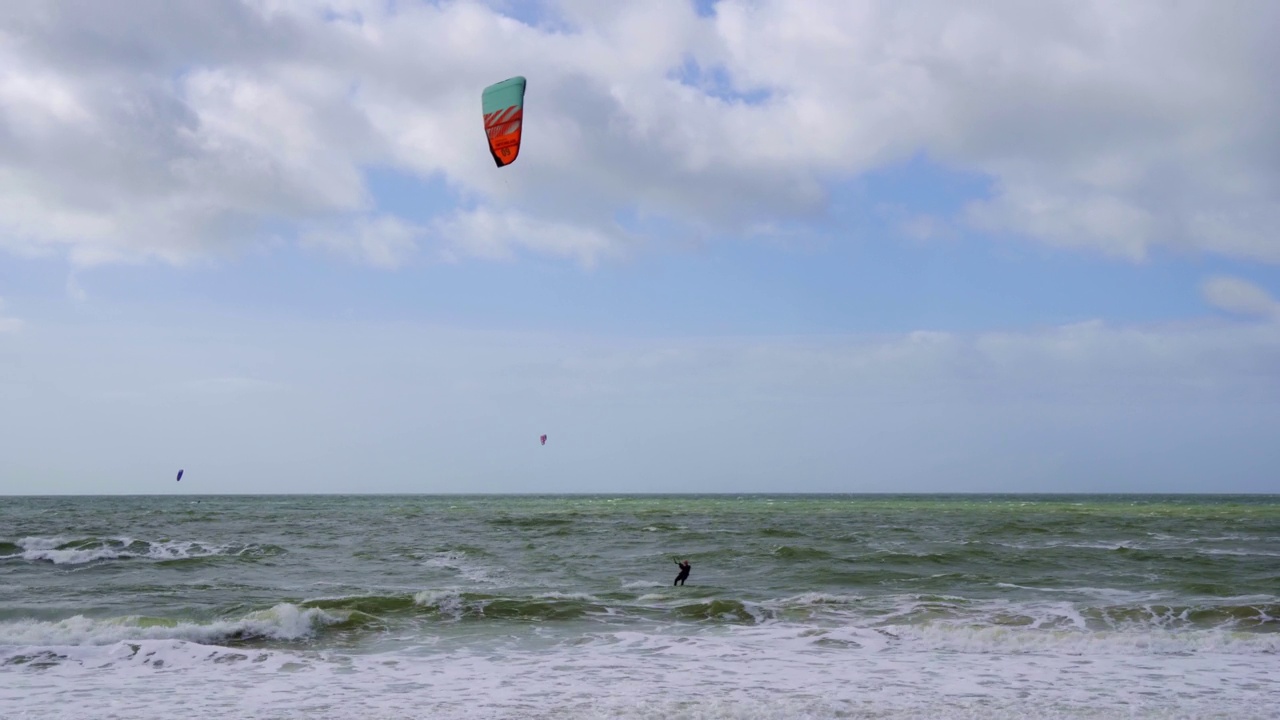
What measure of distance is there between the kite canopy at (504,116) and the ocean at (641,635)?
8.79 metres

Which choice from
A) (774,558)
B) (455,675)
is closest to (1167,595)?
(774,558)

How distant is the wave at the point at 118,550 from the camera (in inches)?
936

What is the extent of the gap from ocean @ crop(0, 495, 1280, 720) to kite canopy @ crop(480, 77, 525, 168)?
879 centimetres

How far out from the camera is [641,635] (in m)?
13.1

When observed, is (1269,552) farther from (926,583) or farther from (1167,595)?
(926,583)

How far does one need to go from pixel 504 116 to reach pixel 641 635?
1156 cm

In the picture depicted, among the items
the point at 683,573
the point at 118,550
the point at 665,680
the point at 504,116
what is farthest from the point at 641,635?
the point at 118,550

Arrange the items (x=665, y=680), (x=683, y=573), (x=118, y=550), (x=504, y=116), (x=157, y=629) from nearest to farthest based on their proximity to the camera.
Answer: (x=665, y=680)
(x=157, y=629)
(x=683, y=573)
(x=504, y=116)
(x=118, y=550)

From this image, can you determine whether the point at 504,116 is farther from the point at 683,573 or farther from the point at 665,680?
the point at 665,680

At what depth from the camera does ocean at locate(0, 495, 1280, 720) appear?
936 centimetres

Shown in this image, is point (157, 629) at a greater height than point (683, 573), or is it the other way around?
point (683, 573)

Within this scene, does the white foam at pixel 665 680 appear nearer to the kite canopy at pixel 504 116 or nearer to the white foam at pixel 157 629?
the white foam at pixel 157 629

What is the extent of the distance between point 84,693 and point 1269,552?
94.6 ft

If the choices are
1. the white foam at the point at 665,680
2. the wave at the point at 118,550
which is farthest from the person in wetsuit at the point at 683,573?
the wave at the point at 118,550
